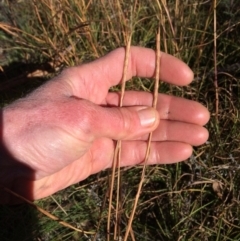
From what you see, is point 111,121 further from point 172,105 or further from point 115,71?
point 172,105

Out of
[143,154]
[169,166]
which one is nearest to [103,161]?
[143,154]

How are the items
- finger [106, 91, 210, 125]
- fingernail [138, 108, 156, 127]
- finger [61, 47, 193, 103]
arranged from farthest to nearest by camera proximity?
finger [106, 91, 210, 125] < finger [61, 47, 193, 103] < fingernail [138, 108, 156, 127]

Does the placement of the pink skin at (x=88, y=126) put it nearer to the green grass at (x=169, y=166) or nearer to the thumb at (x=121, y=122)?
the thumb at (x=121, y=122)

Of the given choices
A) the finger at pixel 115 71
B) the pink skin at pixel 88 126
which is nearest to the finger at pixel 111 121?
the pink skin at pixel 88 126

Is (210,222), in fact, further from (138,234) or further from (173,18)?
(173,18)

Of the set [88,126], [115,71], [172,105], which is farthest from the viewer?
[172,105]

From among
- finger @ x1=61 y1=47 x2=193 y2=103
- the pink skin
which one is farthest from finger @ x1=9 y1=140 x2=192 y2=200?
finger @ x1=61 y1=47 x2=193 y2=103

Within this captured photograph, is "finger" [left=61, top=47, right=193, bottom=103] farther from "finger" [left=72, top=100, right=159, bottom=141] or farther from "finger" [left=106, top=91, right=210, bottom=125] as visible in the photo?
"finger" [left=72, top=100, right=159, bottom=141]

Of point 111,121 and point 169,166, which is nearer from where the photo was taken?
point 111,121
